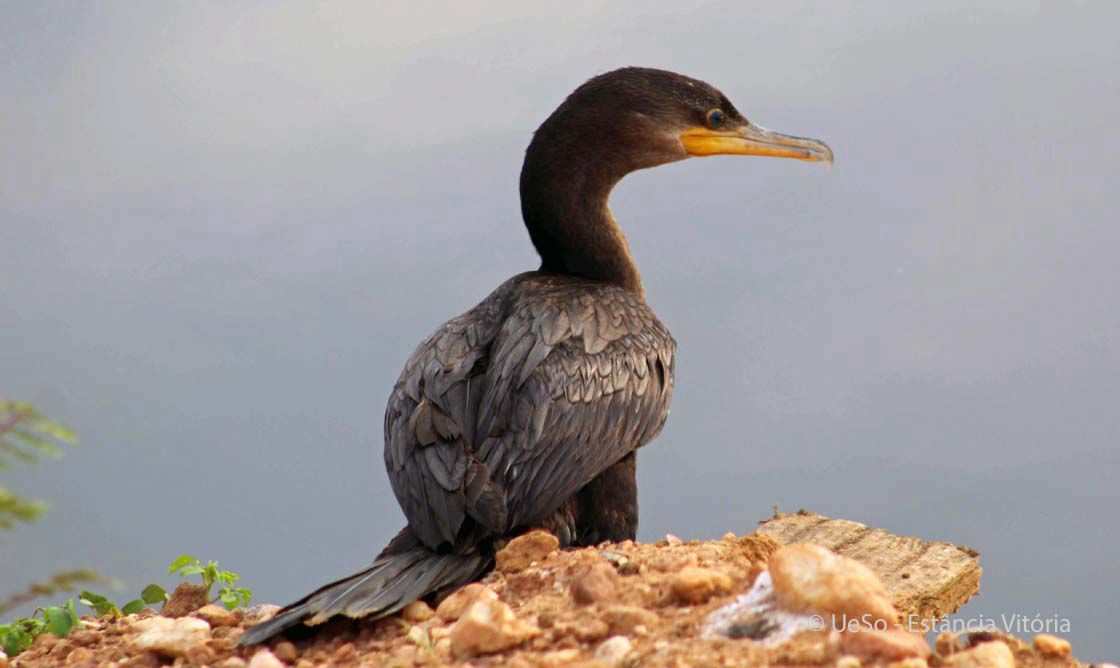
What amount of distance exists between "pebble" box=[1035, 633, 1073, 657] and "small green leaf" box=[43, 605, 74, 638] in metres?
3.33

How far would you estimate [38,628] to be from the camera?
177 inches

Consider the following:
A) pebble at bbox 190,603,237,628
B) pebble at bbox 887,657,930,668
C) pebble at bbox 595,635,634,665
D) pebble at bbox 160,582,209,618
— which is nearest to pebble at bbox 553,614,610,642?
pebble at bbox 595,635,634,665

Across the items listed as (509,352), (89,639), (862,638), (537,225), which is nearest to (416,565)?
(509,352)

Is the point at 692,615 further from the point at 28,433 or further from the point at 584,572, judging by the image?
the point at 28,433

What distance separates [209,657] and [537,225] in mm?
2752

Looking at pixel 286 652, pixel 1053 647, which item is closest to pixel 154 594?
pixel 286 652

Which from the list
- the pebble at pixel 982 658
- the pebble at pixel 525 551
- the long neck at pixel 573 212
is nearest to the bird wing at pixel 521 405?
the pebble at pixel 525 551

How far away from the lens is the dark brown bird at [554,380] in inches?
Answer: 166

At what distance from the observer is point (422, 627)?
371 cm

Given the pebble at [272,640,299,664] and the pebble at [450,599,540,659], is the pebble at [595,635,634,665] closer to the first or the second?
the pebble at [450,599,540,659]

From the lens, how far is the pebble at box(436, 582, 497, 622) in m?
3.75

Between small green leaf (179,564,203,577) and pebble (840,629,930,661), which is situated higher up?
small green leaf (179,564,203,577)

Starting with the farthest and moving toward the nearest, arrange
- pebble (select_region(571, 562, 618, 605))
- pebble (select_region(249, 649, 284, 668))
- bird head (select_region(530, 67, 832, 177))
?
bird head (select_region(530, 67, 832, 177)) < pebble (select_region(571, 562, 618, 605)) < pebble (select_region(249, 649, 284, 668))

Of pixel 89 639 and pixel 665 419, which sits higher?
pixel 665 419
